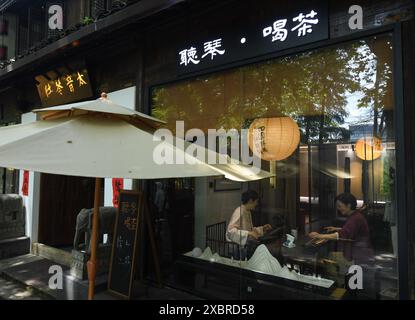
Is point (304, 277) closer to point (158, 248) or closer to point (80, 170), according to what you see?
point (158, 248)

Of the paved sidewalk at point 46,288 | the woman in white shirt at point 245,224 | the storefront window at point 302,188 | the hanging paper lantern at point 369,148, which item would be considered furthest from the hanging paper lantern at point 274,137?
the paved sidewalk at point 46,288

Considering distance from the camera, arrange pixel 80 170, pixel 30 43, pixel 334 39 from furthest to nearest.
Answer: pixel 30 43, pixel 334 39, pixel 80 170

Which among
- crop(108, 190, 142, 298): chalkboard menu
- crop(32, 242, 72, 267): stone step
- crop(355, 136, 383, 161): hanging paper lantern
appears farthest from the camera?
crop(32, 242, 72, 267): stone step

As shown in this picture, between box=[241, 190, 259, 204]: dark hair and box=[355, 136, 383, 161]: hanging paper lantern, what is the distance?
1.55 meters

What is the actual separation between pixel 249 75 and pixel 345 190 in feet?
7.04

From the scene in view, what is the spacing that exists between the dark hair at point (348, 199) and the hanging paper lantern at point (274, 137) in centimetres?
89

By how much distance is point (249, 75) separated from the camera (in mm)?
4859

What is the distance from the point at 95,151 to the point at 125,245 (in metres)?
2.53

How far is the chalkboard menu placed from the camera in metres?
4.79

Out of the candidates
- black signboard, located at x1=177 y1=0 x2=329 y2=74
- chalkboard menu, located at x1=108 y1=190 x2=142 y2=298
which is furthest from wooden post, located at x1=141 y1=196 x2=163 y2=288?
black signboard, located at x1=177 y1=0 x2=329 y2=74

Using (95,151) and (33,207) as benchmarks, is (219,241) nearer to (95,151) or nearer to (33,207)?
(95,151)

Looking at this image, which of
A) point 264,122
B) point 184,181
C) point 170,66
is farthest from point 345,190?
point 170,66

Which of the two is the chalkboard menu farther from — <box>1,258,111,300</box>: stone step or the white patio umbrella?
the white patio umbrella

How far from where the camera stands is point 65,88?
7.37m
